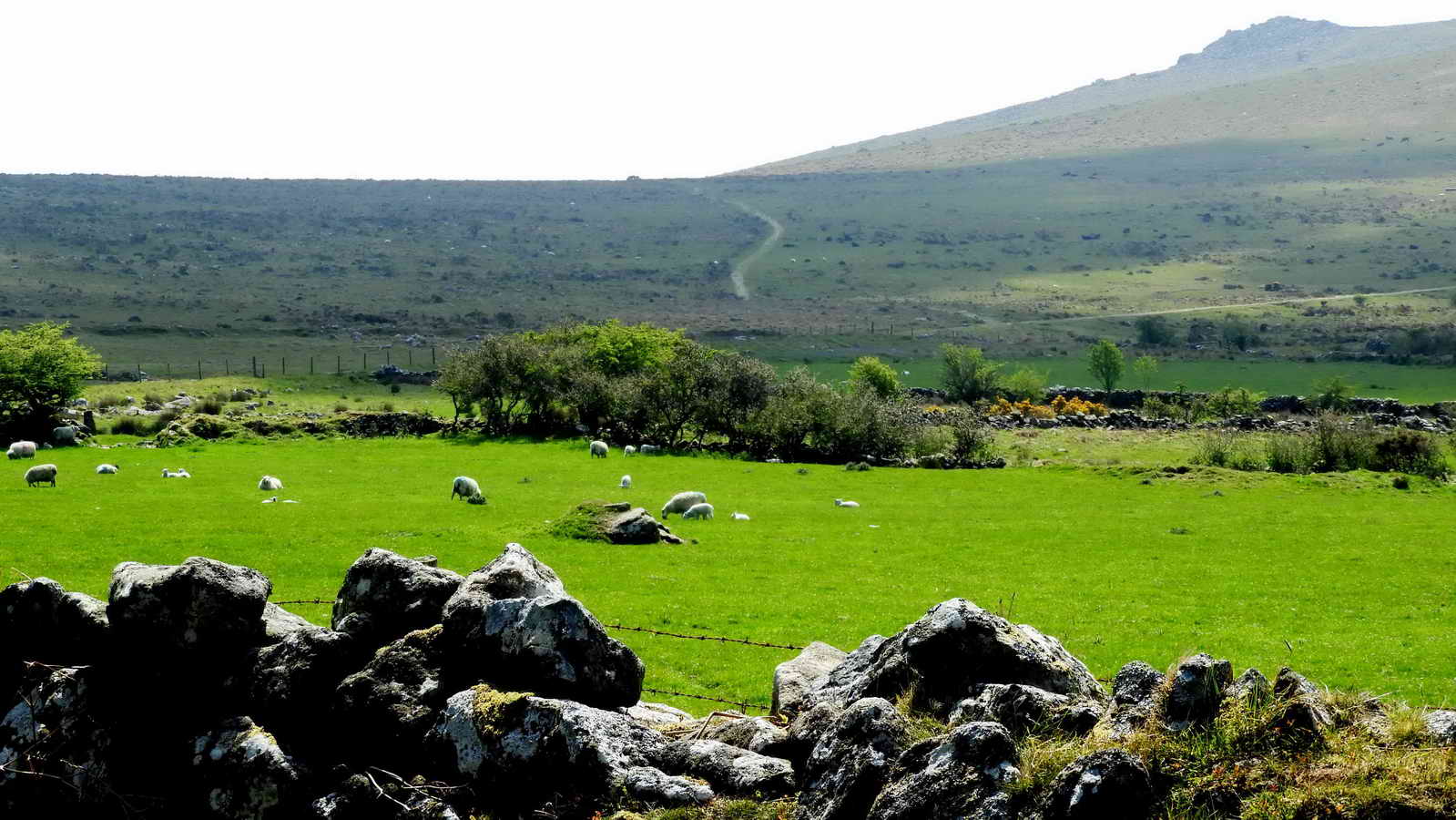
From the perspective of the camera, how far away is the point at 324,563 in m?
27.0

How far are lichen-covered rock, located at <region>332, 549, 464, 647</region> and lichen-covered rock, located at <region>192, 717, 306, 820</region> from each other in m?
1.56

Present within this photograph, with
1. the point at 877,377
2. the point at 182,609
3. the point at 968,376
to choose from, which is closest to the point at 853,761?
the point at 182,609

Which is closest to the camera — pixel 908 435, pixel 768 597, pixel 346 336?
pixel 768 597

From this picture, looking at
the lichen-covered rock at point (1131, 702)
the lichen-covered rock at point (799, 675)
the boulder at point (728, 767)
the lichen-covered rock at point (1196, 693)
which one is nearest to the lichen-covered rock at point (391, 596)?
the boulder at point (728, 767)

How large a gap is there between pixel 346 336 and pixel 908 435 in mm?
73156

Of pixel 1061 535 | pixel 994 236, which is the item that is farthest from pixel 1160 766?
pixel 994 236

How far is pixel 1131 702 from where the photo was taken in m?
9.34

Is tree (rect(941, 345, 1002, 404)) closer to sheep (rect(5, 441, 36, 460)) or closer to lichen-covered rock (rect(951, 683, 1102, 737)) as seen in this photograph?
sheep (rect(5, 441, 36, 460))

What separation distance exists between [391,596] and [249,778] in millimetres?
2363

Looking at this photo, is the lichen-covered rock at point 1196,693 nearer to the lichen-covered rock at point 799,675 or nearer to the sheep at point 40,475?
the lichen-covered rock at point 799,675

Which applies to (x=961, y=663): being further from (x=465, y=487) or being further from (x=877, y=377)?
(x=877, y=377)

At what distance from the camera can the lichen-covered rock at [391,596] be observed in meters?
12.5

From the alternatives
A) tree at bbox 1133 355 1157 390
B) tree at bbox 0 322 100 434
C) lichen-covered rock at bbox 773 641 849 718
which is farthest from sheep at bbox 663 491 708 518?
tree at bbox 1133 355 1157 390

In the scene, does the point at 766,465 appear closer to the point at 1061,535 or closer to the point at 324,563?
the point at 1061,535
